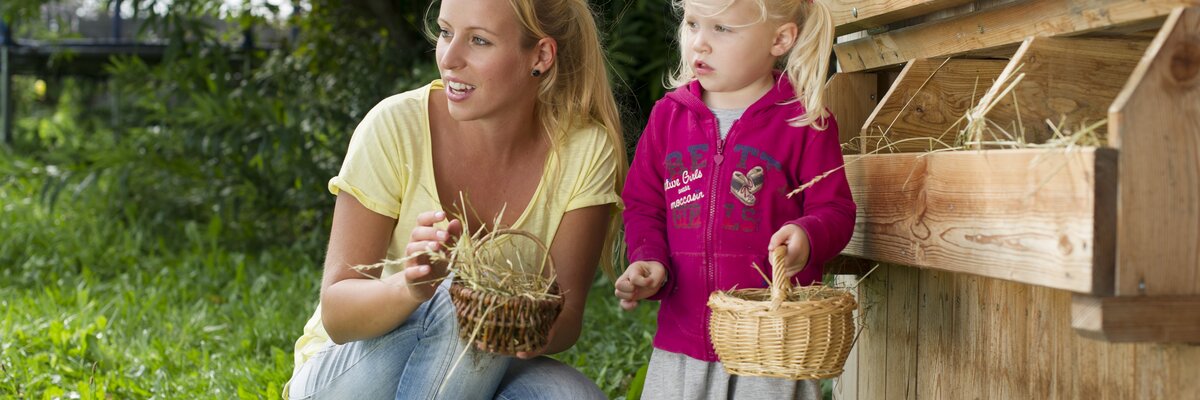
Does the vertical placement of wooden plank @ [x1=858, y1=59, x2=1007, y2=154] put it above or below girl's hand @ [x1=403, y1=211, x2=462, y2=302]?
above

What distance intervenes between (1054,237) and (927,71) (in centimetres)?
88

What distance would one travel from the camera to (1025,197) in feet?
5.82

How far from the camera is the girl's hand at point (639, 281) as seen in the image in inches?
90.9

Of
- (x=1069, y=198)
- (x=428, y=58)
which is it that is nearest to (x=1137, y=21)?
(x=1069, y=198)

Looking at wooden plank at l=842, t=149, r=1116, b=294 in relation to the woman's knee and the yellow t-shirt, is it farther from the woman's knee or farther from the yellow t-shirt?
the woman's knee

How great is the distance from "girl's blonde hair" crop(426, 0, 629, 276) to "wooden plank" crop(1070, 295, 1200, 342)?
1.32 meters

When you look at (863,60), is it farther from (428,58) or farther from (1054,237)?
(428,58)

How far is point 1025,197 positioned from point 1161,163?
0.22 meters

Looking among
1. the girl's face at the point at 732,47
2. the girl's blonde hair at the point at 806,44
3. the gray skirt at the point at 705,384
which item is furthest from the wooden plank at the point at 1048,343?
the girl's face at the point at 732,47

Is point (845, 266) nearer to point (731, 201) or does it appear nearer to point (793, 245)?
point (731, 201)

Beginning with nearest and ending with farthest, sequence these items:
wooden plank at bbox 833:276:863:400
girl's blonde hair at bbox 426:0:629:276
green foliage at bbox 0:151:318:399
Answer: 1. girl's blonde hair at bbox 426:0:629:276
2. wooden plank at bbox 833:276:863:400
3. green foliage at bbox 0:151:318:399

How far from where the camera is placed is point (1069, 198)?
5.43 feet

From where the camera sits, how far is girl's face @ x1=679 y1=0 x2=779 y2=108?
2.35 m

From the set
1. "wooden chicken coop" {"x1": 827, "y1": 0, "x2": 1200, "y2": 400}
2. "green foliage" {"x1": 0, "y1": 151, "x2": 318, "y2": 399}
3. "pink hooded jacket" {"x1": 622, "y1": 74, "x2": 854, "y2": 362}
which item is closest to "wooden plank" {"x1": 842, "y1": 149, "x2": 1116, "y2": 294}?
"wooden chicken coop" {"x1": 827, "y1": 0, "x2": 1200, "y2": 400}
